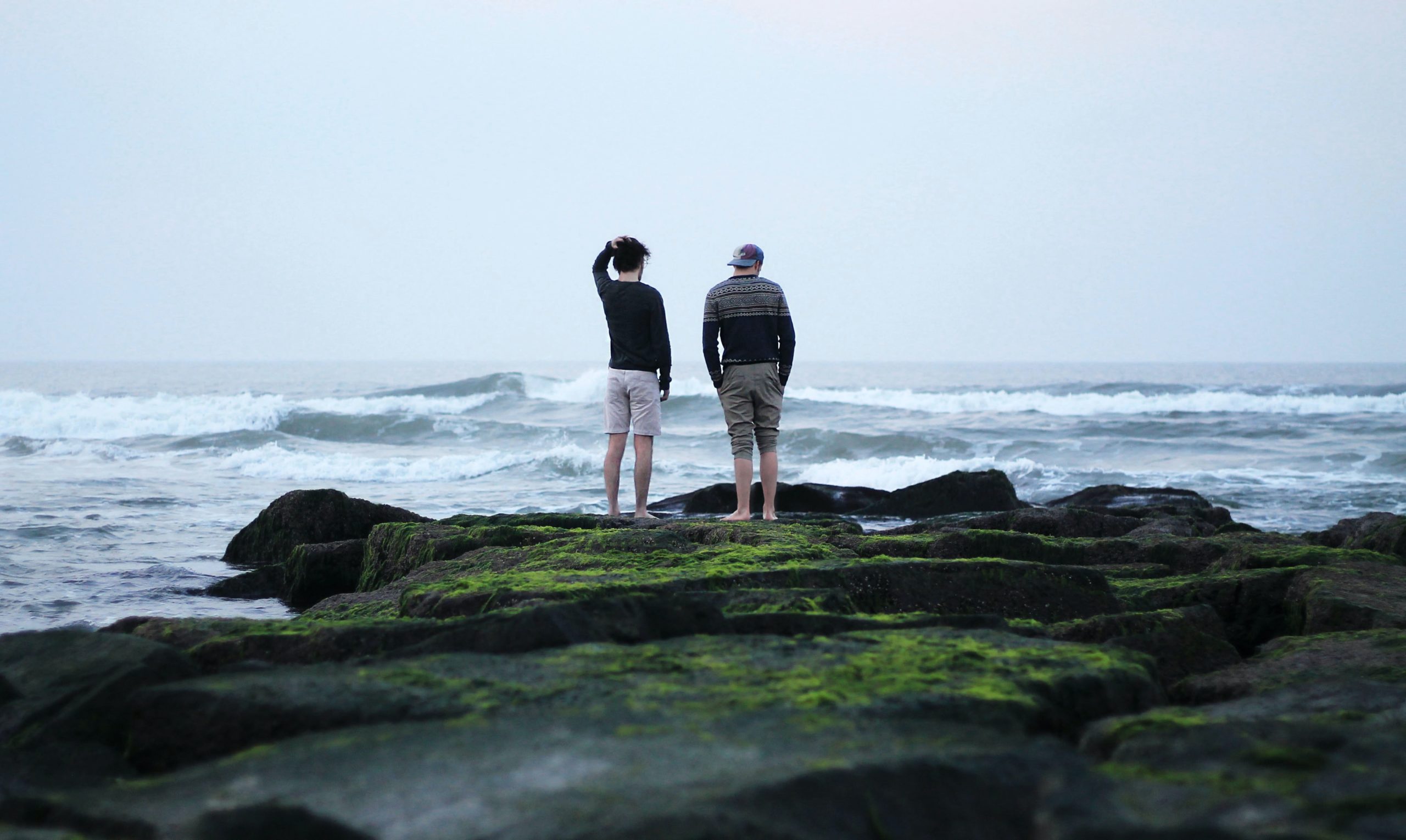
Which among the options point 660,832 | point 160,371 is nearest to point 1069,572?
point 660,832

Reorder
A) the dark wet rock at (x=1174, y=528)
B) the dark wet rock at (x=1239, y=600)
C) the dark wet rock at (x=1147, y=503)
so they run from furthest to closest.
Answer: the dark wet rock at (x=1147, y=503), the dark wet rock at (x=1174, y=528), the dark wet rock at (x=1239, y=600)

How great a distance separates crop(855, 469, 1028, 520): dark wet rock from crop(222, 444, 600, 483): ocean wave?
6.75 m

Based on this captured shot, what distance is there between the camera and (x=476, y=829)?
1.56 meters

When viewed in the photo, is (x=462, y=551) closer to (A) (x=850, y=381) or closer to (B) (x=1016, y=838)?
(B) (x=1016, y=838)

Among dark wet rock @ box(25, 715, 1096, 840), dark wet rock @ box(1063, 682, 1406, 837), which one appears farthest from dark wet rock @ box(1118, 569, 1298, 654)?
dark wet rock @ box(25, 715, 1096, 840)

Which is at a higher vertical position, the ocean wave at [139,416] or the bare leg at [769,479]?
the bare leg at [769,479]

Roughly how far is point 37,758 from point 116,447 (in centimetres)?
1883

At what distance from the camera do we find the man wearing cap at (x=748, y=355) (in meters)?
6.96

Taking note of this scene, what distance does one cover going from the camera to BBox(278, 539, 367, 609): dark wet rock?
6305mm

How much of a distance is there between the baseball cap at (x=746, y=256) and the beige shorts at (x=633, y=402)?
957 millimetres

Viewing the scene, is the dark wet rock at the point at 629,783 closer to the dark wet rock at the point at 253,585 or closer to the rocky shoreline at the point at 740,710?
the rocky shoreline at the point at 740,710

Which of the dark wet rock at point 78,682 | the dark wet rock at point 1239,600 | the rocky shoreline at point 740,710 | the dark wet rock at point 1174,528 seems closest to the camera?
the rocky shoreline at point 740,710

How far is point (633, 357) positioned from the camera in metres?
7.18

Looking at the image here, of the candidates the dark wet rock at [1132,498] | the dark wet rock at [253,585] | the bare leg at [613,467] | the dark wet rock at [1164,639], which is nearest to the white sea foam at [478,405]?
the dark wet rock at [253,585]
